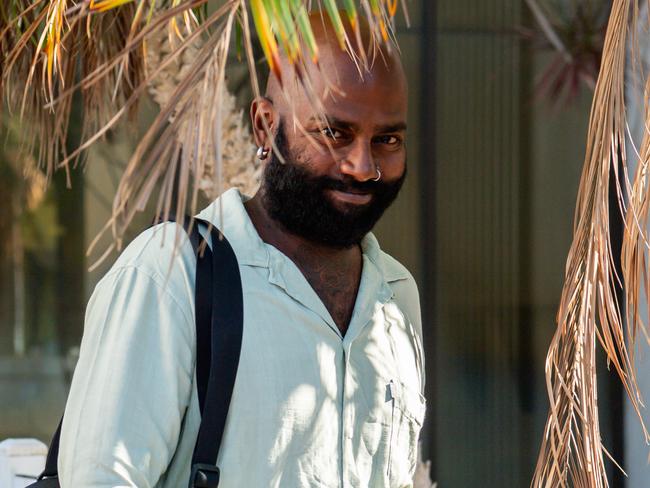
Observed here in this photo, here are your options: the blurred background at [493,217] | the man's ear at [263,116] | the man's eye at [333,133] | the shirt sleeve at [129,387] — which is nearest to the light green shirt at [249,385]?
the shirt sleeve at [129,387]

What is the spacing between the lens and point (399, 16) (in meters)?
4.49

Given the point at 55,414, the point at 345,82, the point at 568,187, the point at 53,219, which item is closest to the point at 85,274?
the point at 53,219

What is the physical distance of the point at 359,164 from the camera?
6.57ft

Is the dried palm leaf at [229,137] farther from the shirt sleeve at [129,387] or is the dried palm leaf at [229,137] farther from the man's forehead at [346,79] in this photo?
the shirt sleeve at [129,387]

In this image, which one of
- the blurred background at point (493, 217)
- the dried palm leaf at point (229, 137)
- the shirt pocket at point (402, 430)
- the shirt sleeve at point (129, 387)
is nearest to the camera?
the shirt sleeve at point (129, 387)

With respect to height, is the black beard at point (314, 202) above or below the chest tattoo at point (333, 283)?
above

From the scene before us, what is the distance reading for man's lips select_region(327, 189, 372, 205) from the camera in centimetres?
204

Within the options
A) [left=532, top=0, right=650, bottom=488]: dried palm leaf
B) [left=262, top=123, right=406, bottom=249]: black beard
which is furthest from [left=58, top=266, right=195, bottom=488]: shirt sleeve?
[left=532, top=0, right=650, bottom=488]: dried palm leaf

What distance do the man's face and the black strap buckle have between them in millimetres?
503

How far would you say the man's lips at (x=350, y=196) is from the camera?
204 cm

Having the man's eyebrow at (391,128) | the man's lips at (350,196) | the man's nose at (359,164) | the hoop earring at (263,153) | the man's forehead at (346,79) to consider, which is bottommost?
the man's lips at (350,196)

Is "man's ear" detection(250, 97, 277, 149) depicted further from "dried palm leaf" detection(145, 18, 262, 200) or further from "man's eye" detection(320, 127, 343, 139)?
"dried palm leaf" detection(145, 18, 262, 200)

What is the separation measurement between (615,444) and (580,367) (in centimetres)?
283

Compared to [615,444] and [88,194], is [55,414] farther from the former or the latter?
[615,444]
